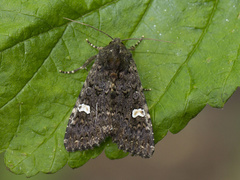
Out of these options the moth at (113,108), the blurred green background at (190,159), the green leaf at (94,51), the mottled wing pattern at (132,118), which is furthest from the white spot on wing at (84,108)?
the blurred green background at (190,159)

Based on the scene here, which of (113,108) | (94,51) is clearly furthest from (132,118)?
(94,51)

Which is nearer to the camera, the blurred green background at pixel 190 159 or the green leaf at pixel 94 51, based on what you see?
the green leaf at pixel 94 51

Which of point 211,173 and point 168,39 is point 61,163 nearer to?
point 168,39

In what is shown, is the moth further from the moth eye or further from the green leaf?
the green leaf

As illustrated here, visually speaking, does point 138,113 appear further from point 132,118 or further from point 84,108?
point 84,108

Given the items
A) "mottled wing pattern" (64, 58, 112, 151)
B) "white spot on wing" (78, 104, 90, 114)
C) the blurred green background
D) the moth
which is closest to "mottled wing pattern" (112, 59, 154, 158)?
the moth

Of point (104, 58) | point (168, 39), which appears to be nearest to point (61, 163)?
point (104, 58)

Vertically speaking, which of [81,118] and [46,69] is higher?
[46,69]

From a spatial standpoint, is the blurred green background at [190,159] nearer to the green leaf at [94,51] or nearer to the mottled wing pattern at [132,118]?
the mottled wing pattern at [132,118]
